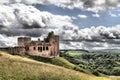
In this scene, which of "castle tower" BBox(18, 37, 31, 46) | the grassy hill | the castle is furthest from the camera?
"castle tower" BBox(18, 37, 31, 46)

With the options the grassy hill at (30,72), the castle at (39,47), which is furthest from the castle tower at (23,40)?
the grassy hill at (30,72)

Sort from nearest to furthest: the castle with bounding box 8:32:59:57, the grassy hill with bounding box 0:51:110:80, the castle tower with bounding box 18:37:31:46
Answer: the grassy hill with bounding box 0:51:110:80 → the castle with bounding box 8:32:59:57 → the castle tower with bounding box 18:37:31:46

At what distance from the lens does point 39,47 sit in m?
126

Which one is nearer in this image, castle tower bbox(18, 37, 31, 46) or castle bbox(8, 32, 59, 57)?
castle bbox(8, 32, 59, 57)

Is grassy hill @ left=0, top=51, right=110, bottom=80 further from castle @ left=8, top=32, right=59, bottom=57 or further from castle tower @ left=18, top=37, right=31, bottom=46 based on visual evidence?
castle tower @ left=18, top=37, right=31, bottom=46

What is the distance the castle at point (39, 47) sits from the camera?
12120cm

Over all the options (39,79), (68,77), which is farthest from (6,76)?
(68,77)

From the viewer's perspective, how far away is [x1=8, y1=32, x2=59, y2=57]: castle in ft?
398

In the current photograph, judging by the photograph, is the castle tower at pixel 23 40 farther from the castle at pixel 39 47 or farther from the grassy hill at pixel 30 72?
the grassy hill at pixel 30 72

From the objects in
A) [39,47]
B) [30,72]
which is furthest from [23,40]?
[30,72]

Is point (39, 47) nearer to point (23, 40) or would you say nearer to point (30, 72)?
point (23, 40)

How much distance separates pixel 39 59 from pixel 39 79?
35.0 m

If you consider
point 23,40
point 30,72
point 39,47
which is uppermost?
point 23,40

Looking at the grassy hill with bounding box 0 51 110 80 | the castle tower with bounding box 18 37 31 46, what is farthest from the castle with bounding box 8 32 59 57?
the grassy hill with bounding box 0 51 110 80
